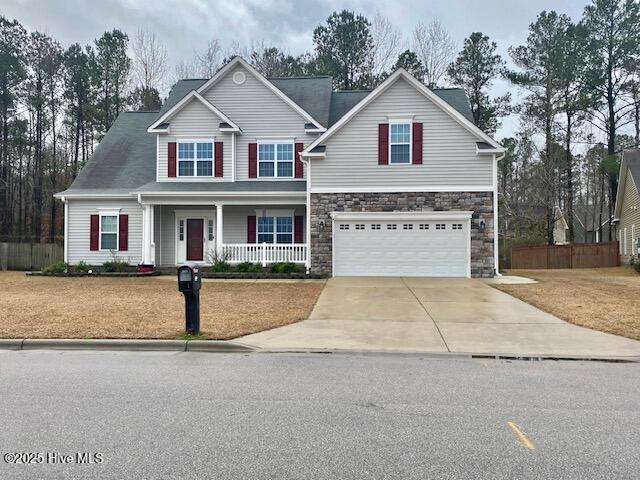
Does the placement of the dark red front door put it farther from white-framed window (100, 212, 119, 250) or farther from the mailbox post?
the mailbox post

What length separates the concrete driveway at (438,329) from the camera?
765cm

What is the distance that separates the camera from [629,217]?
98.1 feet

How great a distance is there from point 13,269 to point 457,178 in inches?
917

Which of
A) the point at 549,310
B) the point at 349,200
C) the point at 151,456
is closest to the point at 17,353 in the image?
the point at 151,456

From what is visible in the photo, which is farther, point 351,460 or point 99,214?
point 99,214

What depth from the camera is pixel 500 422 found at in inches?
178

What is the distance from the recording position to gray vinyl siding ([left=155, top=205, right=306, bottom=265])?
855 inches

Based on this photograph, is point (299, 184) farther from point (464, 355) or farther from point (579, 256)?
point (579, 256)

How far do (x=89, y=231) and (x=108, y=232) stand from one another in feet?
2.81

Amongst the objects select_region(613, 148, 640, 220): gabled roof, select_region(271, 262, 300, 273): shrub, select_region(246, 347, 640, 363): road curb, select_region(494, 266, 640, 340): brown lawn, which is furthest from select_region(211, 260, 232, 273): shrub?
select_region(613, 148, 640, 220): gabled roof

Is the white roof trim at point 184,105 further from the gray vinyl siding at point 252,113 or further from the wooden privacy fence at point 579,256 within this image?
the wooden privacy fence at point 579,256

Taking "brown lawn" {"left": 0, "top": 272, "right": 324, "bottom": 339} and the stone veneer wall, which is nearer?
"brown lawn" {"left": 0, "top": 272, "right": 324, "bottom": 339}

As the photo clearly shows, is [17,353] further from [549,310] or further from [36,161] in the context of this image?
[36,161]

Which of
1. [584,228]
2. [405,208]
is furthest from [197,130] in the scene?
[584,228]
